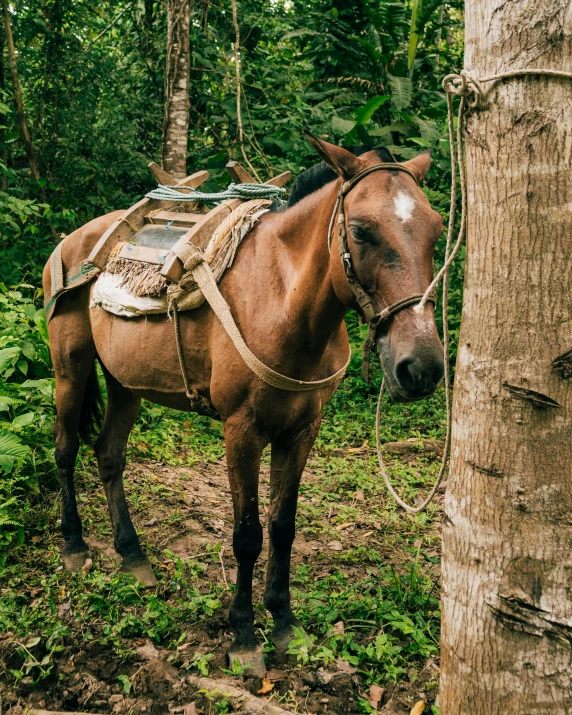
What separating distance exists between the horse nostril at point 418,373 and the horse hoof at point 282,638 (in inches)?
64.7

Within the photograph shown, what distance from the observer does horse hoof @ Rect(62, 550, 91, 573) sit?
3857 millimetres

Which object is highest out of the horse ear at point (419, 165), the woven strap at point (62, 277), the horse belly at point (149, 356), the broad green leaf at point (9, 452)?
the horse ear at point (419, 165)

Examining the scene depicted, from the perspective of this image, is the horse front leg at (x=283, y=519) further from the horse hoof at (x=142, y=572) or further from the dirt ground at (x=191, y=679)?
the horse hoof at (x=142, y=572)

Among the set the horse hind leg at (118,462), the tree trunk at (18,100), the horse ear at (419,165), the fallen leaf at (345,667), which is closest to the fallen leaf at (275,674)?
the fallen leaf at (345,667)

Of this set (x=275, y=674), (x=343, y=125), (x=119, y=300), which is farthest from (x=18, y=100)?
(x=275, y=674)

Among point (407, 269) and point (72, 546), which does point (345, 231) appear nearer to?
point (407, 269)

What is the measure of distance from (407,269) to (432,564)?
228cm

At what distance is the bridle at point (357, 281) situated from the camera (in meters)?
2.25

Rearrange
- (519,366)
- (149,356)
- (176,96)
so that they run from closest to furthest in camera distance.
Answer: (519,366), (149,356), (176,96)

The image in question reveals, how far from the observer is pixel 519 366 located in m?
1.55

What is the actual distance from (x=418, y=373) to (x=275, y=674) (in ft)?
5.68

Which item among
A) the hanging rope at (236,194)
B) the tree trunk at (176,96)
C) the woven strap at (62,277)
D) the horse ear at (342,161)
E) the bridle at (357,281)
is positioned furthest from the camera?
the tree trunk at (176,96)

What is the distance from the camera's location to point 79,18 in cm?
819

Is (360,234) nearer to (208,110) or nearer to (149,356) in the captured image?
(149,356)
